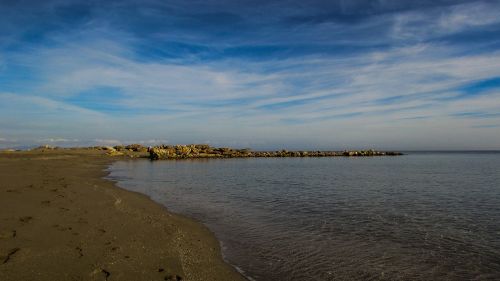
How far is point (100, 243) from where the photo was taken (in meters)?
9.11

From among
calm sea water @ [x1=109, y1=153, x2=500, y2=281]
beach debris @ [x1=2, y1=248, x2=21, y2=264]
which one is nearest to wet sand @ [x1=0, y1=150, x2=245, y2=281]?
beach debris @ [x1=2, y1=248, x2=21, y2=264]

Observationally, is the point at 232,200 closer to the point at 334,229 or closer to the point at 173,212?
the point at 173,212

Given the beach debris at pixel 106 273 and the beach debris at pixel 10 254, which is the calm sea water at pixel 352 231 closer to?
the beach debris at pixel 106 273

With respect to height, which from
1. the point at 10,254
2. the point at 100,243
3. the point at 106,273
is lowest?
the point at 106,273

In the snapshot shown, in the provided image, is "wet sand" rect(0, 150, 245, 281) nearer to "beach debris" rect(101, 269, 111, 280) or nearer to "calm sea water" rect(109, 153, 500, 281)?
"beach debris" rect(101, 269, 111, 280)

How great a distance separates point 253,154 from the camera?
305 ft

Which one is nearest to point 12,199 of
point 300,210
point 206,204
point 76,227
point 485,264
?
point 76,227

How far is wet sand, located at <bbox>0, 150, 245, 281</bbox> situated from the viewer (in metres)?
7.20

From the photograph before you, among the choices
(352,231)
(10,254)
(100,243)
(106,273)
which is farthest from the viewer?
(352,231)

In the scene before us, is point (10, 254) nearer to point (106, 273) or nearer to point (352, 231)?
point (106, 273)

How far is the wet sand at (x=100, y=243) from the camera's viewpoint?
7.20m

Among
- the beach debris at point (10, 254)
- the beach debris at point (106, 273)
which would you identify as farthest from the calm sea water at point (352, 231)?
the beach debris at point (10, 254)

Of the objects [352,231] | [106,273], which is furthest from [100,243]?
[352,231]

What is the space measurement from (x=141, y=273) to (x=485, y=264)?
8392 mm
